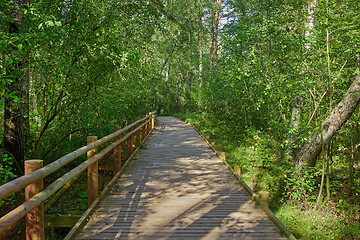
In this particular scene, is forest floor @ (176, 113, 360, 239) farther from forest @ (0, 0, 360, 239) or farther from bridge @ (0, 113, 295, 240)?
bridge @ (0, 113, 295, 240)

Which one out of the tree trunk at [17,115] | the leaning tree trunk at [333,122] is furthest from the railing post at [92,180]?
the leaning tree trunk at [333,122]

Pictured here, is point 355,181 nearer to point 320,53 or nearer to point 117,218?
point 320,53

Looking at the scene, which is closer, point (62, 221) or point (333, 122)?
point (62, 221)

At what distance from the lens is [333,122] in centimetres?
620

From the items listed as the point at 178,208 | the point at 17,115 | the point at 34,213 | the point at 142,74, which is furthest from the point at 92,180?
the point at 142,74

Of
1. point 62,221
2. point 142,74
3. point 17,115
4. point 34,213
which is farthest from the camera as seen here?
point 142,74

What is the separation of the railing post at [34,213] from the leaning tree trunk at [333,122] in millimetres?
6012

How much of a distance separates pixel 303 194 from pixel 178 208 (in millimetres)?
4168

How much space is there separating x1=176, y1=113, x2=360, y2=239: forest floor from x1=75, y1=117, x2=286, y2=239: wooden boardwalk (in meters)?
1.66

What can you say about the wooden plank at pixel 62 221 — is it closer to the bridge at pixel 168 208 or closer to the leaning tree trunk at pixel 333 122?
the bridge at pixel 168 208

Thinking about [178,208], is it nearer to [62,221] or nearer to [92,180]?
[92,180]

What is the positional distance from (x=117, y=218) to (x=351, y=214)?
19.3 ft

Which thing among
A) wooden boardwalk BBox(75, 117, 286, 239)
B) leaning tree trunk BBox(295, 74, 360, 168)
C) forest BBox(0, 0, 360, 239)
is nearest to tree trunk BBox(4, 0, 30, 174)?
forest BBox(0, 0, 360, 239)

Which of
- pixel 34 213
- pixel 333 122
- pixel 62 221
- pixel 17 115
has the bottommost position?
pixel 62 221
